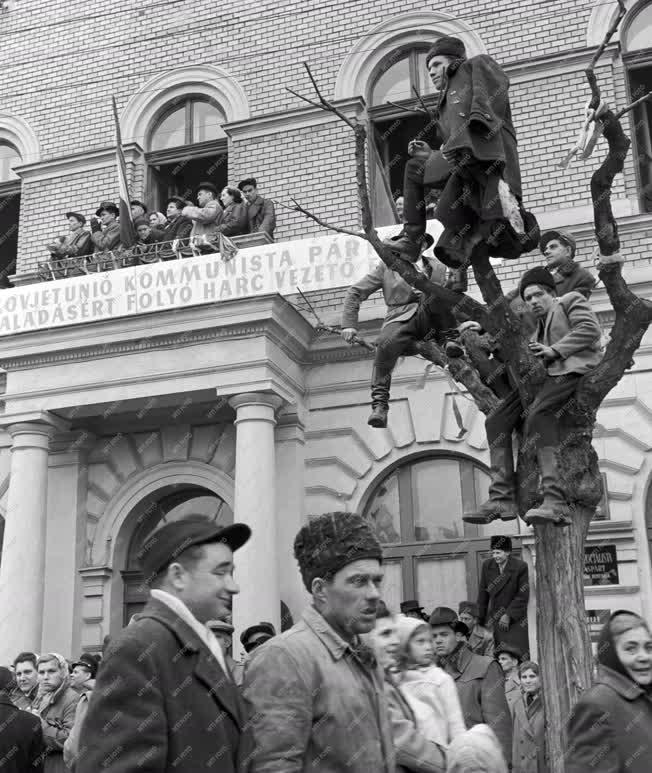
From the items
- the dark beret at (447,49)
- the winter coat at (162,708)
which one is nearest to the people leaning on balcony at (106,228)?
the dark beret at (447,49)

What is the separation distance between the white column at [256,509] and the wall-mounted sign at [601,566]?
3.82 metres

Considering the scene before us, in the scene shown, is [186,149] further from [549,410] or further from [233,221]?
[549,410]

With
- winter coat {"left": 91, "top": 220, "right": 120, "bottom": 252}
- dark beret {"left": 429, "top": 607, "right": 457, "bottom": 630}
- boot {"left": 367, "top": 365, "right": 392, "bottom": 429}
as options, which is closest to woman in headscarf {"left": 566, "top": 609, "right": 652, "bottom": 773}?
boot {"left": 367, "top": 365, "right": 392, "bottom": 429}

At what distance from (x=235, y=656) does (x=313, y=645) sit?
30.7 feet

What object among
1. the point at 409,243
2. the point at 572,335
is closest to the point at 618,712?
the point at 572,335

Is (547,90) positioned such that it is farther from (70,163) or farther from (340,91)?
(70,163)

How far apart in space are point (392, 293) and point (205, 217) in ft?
22.2

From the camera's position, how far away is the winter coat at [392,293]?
8.07 m

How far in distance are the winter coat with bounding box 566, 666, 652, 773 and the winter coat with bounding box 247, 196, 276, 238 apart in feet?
37.5

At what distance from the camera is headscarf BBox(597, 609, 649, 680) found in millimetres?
4152

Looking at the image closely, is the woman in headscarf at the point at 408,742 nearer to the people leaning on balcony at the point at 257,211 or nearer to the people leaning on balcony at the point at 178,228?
the people leaning on balcony at the point at 257,211

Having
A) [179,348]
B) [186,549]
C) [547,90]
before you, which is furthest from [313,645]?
[547,90]

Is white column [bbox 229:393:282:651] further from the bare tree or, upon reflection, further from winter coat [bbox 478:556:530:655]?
the bare tree

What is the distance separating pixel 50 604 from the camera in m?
15.2
